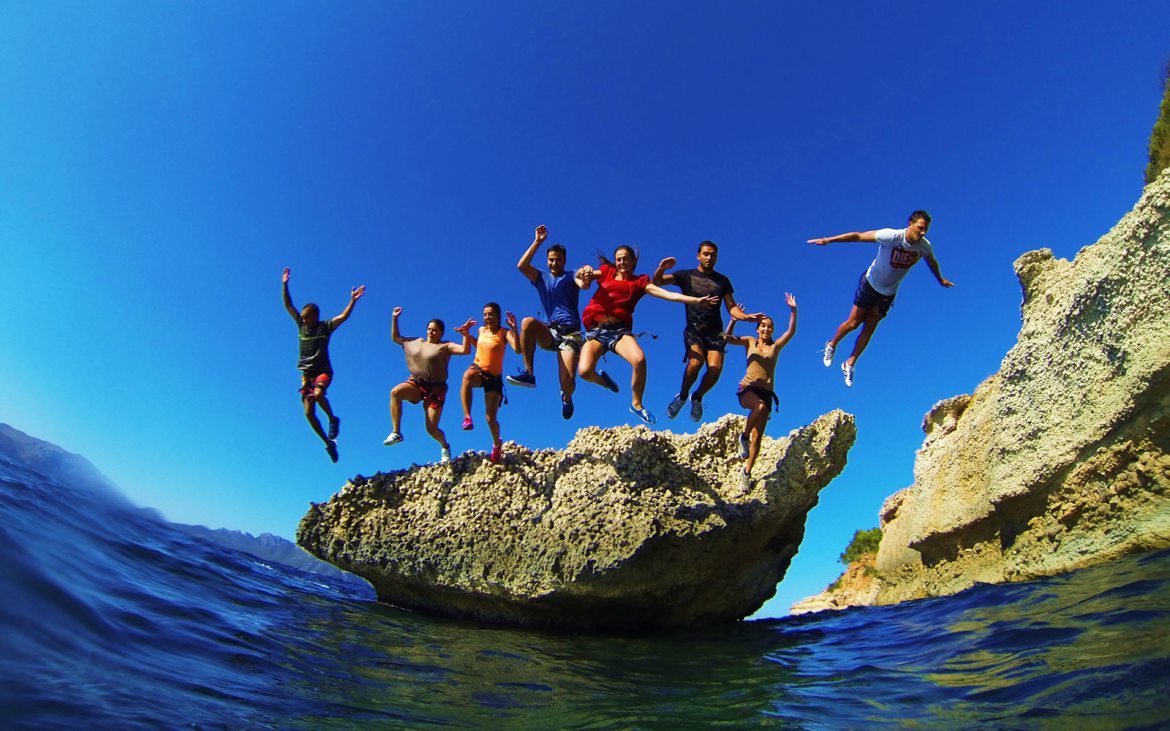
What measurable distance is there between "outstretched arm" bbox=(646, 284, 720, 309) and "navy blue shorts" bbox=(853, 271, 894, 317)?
1.97 metres

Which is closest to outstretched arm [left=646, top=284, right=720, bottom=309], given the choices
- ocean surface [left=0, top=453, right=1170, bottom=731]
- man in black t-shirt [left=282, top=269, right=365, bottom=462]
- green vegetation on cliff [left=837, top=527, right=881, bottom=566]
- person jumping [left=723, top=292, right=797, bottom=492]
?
person jumping [left=723, top=292, right=797, bottom=492]

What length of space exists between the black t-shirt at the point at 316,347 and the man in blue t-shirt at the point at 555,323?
3.01 metres

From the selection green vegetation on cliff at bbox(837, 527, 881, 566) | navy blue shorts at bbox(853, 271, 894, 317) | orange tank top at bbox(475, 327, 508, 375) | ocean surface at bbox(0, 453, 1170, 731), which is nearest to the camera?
ocean surface at bbox(0, 453, 1170, 731)

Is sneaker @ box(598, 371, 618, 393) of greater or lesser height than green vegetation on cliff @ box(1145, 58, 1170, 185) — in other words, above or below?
below

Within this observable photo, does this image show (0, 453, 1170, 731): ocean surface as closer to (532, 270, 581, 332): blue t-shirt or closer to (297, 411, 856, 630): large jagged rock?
(297, 411, 856, 630): large jagged rock

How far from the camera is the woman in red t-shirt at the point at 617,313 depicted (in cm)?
646

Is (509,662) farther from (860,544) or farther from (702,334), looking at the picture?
(860,544)

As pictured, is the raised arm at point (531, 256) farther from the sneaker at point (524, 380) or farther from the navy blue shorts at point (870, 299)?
the navy blue shorts at point (870, 299)

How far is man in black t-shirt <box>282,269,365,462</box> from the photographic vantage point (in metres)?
8.10

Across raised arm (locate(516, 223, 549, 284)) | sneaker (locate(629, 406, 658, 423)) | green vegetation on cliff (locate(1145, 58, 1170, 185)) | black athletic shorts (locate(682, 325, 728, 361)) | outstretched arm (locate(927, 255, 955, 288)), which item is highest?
green vegetation on cliff (locate(1145, 58, 1170, 185))

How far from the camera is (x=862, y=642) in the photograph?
557cm

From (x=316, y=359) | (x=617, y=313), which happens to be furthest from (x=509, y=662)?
(x=316, y=359)

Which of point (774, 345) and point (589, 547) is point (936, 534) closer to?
point (774, 345)

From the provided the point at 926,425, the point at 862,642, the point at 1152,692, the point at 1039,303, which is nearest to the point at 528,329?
the point at 862,642
